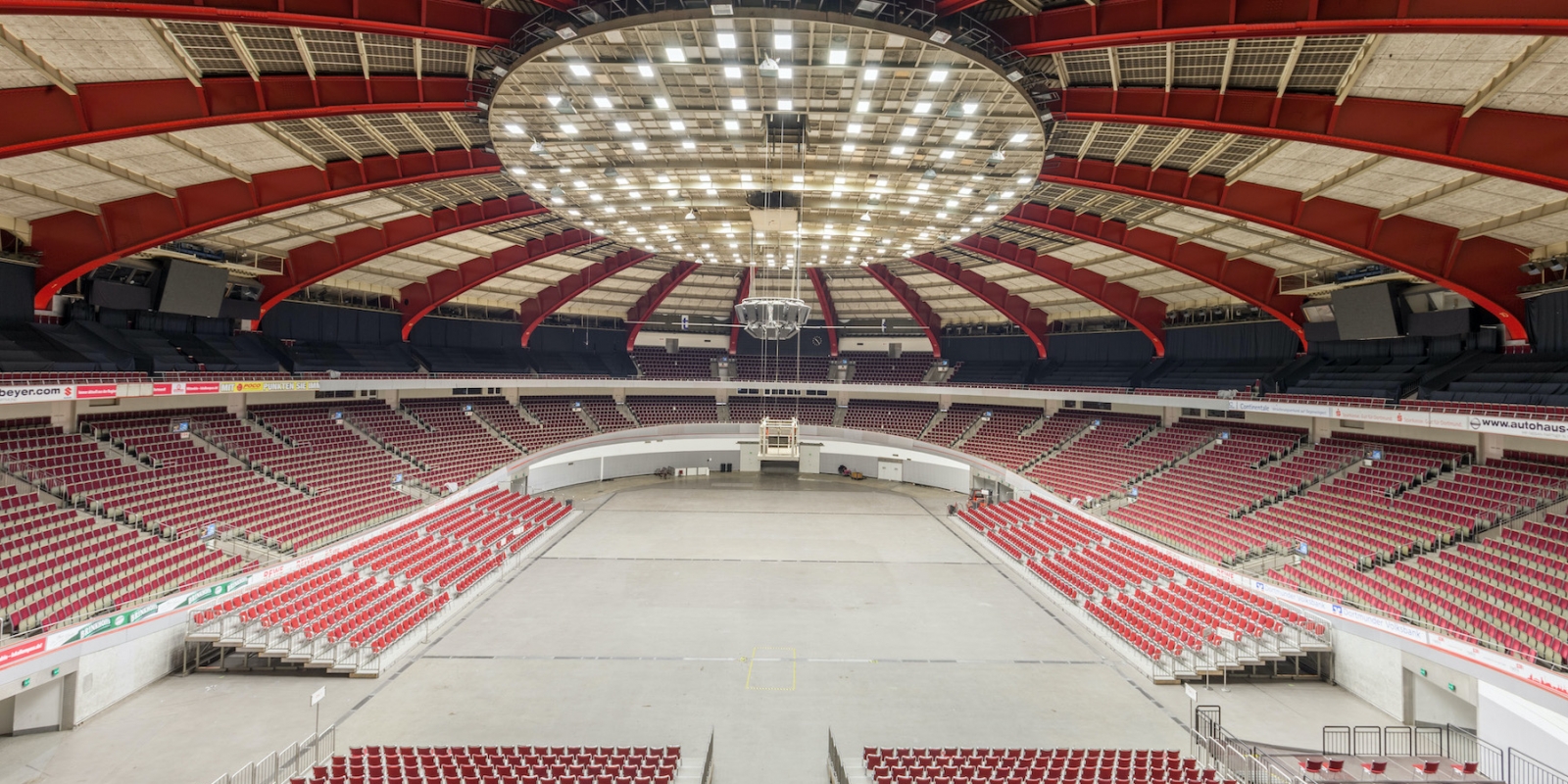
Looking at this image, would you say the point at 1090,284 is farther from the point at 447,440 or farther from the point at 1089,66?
the point at 447,440

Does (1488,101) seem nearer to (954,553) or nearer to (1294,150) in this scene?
(1294,150)

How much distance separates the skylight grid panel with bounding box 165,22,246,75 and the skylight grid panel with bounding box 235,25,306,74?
1.13 ft

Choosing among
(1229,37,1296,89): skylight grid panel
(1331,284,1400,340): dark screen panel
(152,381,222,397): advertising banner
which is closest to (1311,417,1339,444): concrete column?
(1331,284,1400,340): dark screen panel

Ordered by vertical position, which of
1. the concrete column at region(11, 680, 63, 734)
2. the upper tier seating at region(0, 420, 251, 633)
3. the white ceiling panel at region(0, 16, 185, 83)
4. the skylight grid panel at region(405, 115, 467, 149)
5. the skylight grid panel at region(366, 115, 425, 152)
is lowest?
the concrete column at region(11, 680, 63, 734)

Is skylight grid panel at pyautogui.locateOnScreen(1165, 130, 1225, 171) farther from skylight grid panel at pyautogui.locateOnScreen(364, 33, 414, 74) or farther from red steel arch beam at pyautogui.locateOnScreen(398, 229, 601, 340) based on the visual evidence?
red steel arch beam at pyautogui.locateOnScreen(398, 229, 601, 340)

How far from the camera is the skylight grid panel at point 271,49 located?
42.9ft

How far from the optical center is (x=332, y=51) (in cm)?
1427

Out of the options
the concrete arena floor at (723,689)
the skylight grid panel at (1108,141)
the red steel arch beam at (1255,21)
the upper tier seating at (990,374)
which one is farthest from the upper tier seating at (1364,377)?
the red steel arch beam at (1255,21)

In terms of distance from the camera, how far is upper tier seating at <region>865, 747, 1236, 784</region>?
36.7 ft

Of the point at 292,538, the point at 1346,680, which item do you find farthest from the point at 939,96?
the point at 292,538

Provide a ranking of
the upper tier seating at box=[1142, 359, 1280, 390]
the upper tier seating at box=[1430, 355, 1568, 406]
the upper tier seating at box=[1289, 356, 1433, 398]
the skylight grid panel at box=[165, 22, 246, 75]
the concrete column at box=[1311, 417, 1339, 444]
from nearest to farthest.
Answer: the skylight grid panel at box=[165, 22, 246, 75], the upper tier seating at box=[1430, 355, 1568, 406], the upper tier seating at box=[1289, 356, 1433, 398], the concrete column at box=[1311, 417, 1339, 444], the upper tier seating at box=[1142, 359, 1280, 390]

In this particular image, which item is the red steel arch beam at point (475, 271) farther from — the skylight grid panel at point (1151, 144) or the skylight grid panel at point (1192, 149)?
the skylight grid panel at point (1192, 149)

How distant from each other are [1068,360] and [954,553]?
21434 millimetres

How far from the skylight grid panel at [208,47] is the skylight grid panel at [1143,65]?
60.6ft
